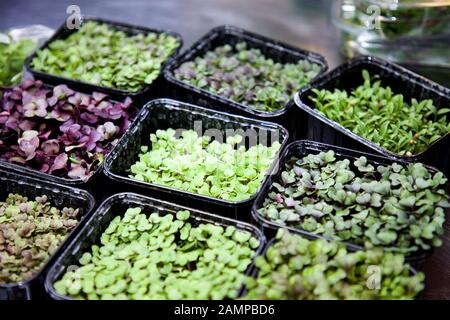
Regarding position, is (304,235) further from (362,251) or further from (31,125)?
(31,125)

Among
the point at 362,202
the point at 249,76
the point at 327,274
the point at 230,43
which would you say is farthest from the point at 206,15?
the point at 327,274

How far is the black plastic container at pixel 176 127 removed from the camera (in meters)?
1.55

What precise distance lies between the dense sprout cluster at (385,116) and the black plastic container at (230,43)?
143 millimetres

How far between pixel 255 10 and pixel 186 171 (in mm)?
1102

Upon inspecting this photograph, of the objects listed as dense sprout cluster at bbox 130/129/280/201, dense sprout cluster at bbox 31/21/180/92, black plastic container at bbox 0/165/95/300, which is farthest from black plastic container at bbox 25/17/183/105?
black plastic container at bbox 0/165/95/300

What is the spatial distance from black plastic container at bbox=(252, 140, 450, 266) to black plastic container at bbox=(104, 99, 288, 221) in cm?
3

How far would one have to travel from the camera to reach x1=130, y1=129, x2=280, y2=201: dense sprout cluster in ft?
5.28

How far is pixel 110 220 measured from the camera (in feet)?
5.16

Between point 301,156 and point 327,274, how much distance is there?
0.48m

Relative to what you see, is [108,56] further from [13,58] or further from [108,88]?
[13,58]

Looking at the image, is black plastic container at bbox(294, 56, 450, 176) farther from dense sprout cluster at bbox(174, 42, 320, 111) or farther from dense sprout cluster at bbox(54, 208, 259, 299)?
dense sprout cluster at bbox(54, 208, 259, 299)

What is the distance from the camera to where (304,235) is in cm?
141

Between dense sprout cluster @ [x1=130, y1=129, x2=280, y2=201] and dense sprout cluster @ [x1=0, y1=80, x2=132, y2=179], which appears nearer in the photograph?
dense sprout cluster @ [x1=130, y1=129, x2=280, y2=201]

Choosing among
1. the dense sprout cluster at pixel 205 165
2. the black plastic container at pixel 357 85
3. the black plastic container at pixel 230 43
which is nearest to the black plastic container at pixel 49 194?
the dense sprout cluster at pixel 205 165
